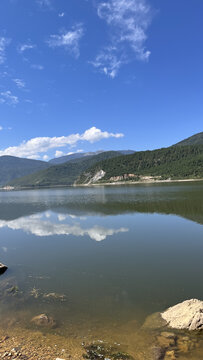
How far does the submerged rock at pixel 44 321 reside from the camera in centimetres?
900

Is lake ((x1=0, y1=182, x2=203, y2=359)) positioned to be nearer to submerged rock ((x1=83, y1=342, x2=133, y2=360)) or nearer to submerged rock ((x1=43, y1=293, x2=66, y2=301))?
submerged rock ((x1=43, y1=293, x2=66, y2=301))

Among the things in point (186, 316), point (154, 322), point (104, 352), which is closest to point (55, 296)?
point (104, 352)

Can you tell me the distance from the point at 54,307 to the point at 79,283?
2.58 metres

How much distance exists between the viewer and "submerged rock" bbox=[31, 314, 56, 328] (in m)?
9.00

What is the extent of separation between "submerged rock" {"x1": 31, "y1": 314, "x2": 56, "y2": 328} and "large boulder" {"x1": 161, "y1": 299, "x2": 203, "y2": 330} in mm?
4409

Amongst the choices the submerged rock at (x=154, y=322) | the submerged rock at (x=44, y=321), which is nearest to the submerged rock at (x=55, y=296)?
the submerged rock at (x=44, y=321)

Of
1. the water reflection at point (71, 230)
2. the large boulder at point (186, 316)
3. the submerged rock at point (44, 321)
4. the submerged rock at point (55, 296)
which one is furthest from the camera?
the water reflection at point (71, 230)

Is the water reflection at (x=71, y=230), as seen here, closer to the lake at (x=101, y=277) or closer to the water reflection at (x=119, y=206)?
the lake at (x=101, y=277)

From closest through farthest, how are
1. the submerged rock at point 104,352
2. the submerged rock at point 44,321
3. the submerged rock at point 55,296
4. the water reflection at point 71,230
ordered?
the submerged rock at point 104,352, the submerged rock at point 44,321, the submerged rock at point 55,296, the water reflection at point 71,230

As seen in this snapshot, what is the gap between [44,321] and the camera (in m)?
9.18

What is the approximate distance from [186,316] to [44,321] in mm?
5532

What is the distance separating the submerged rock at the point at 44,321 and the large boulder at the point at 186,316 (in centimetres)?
441

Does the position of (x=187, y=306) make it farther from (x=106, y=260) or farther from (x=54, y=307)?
(x=106, y=260)

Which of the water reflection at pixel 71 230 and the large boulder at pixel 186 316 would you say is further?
the water reflection at pixel 71 230
